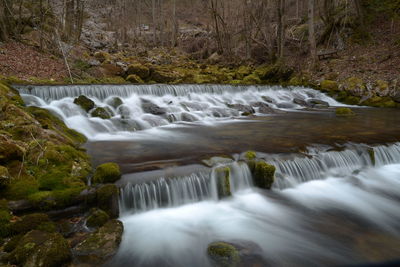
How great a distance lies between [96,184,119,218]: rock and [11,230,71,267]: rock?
1.02 m

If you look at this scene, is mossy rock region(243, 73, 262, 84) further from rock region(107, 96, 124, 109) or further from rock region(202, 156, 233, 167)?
rock region(202, 156, 233, 167)

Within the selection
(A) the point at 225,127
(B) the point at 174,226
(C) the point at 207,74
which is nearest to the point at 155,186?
(B) the point at 174,226

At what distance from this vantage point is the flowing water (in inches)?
153

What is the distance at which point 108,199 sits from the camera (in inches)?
169

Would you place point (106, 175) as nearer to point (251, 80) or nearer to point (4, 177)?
point (4, 177)

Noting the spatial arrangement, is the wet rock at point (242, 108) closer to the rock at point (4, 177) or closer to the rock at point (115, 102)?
the rock at point (115, 102)

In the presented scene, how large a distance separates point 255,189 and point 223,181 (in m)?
0.79

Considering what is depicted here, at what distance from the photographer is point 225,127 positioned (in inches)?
403

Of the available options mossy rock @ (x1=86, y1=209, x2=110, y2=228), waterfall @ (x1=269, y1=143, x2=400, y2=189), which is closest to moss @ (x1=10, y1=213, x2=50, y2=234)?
mossy rock @ (x1=86, y1=209, x2=110, y2=228)

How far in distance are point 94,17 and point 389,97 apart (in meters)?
42.1

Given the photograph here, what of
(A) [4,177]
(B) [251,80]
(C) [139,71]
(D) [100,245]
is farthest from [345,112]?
(A) [4,177]

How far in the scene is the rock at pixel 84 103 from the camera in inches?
408

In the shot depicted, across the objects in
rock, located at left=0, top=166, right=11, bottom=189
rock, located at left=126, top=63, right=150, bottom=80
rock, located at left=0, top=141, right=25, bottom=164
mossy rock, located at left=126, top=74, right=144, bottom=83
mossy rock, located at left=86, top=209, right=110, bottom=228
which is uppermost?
rock, located at left=126, top=63, right=150, bottom=80

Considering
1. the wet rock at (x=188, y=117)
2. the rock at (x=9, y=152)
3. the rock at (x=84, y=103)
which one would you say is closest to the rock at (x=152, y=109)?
the wet rock at (x=188, y=117)
